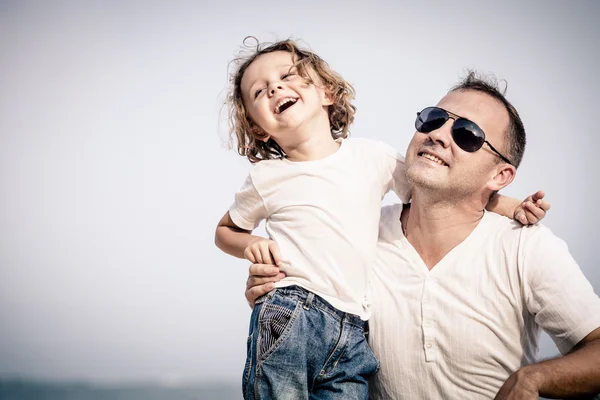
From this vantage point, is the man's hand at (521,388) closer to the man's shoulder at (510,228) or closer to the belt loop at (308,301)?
the man's shoulder at (510,228)

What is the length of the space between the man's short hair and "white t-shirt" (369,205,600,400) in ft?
1.60

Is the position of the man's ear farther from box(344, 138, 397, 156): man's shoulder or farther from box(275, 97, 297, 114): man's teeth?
box(275, 97, 297, 114): man's teeth

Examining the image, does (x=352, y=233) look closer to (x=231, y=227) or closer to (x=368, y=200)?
(x=368, y=200)

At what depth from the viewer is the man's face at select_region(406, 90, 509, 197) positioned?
3.09 m

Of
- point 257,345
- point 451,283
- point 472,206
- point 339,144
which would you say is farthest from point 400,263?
point 257,345

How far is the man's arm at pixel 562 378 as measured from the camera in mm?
2615

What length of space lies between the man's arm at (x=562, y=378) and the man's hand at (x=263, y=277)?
3.81 ft

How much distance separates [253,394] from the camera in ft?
8.75

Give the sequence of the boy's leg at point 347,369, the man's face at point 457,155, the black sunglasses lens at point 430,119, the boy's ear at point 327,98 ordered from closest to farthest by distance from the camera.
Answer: the boy's leg at point 347,369 → the man's face at point 457,155 → the black sunglasses lens at point 430,119 → the boy's ear at point 327,98

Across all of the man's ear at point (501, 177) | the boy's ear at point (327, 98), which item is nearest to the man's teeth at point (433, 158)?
the man's ear at point (501, 177)

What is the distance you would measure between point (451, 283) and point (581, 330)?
63cm

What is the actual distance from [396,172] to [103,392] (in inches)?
477

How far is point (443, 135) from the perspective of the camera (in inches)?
125

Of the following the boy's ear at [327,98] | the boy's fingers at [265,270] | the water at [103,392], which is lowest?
the water at [103,392]
